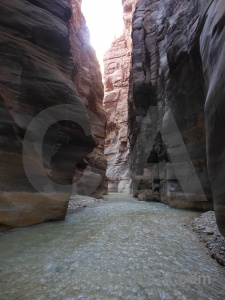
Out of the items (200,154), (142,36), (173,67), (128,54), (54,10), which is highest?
(128,54)

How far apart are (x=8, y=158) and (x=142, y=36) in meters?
18.9

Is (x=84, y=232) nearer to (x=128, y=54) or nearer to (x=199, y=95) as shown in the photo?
(x=199, y=95)

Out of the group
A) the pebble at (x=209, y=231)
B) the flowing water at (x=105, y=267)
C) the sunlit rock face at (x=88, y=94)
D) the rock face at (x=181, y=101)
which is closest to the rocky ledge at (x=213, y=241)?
the pebble at (x=209, y=231)

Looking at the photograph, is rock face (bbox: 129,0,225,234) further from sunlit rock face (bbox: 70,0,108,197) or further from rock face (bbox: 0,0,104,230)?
rock face (bbox: 0,0,104,230)

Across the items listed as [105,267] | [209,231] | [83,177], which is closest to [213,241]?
[209,231]

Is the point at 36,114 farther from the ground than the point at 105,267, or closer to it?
farther from the ground

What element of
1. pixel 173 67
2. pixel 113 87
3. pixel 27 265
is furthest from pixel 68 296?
pixel 113 87

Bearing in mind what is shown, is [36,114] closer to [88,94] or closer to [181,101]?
[181,101]

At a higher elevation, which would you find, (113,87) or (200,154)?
(113,87)

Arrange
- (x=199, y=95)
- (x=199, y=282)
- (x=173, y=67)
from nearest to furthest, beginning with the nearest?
(x=199, y=282) < (x=199, y=95) < (x=173, y=67)

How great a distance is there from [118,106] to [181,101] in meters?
36.8

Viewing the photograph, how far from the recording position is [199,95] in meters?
9.40

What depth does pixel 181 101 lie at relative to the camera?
34.8 feet

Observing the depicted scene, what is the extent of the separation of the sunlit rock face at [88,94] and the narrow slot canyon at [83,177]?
1.58ft
